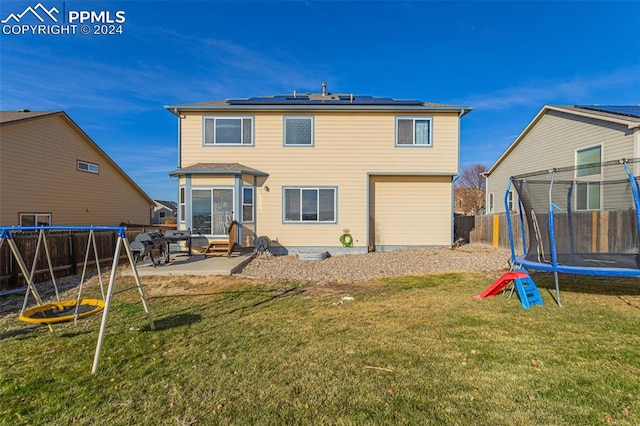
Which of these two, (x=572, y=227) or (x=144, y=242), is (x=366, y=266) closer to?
(x=572, y=227)

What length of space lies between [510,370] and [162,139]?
77.2 ft

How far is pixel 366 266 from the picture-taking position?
372 inches

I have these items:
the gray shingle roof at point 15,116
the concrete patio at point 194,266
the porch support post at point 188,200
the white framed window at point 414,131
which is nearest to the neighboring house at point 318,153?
the white framed window at point 414,131

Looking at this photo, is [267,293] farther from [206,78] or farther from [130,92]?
[130,92]

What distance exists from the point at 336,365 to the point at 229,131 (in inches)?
435

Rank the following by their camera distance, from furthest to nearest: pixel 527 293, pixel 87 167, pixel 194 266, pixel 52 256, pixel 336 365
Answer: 1. pixel 87 167
2. pixel 194 266
3. pixel 52 256
4. pixel 527 293
5. pixel 336 365

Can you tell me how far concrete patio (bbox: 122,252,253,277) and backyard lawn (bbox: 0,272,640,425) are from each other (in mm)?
2497

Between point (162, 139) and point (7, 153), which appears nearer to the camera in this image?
point (7, 153)

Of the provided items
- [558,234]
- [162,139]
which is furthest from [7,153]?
[558,234]

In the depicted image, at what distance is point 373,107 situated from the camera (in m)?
12.2

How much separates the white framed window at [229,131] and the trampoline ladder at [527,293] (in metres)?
10.2

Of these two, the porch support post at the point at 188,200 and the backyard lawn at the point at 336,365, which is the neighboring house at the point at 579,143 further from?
the porch support post at the point at 188,200

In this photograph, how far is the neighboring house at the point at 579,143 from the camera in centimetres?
983

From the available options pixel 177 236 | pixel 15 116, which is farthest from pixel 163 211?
pixel 177 236
